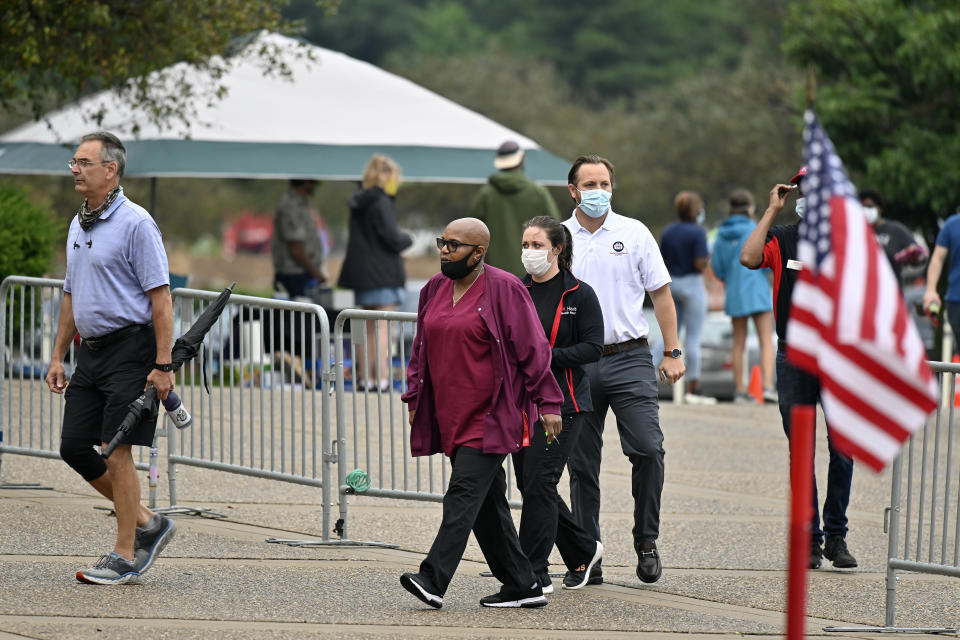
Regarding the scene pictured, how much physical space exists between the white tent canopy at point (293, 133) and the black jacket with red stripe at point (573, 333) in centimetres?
766

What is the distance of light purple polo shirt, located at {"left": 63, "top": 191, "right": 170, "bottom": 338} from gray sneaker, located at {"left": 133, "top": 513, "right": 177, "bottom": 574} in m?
0.89

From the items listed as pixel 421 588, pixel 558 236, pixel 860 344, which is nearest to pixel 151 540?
pixel 421 588

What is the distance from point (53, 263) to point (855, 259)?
11795 mm

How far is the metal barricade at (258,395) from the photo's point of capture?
853cm

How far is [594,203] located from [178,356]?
6.65 ft

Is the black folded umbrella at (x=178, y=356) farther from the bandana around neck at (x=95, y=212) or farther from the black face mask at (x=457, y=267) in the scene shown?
the black face mask at (x=457, y=267)

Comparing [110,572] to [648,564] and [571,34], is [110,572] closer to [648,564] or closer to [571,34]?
[648,564]

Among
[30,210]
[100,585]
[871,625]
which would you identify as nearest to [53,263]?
[30,210]

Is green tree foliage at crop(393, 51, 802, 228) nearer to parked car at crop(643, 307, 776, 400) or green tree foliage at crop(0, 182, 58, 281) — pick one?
parked car at crop(643, 307, 776, 400)

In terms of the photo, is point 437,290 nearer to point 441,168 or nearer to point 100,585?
point 100,585

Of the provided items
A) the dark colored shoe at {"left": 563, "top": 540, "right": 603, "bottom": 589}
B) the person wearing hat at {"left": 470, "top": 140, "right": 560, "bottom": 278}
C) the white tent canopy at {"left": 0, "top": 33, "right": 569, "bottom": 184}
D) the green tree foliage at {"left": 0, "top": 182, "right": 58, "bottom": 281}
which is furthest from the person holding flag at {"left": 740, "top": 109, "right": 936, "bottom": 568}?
the green tree foliage at {"left": 0, "top": 182, "right": 58, "bottom": 281}

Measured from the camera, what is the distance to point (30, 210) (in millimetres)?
14414

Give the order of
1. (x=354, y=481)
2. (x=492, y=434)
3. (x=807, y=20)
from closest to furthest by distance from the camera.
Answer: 1. (x=492, y=434)
2. (x=354, y=481)
3. (x=807, y=20)

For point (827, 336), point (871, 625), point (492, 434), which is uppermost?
point (827, 336)
